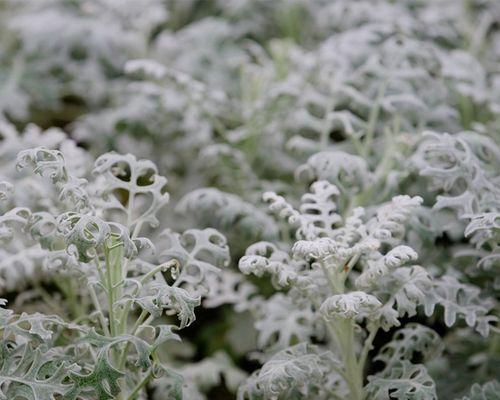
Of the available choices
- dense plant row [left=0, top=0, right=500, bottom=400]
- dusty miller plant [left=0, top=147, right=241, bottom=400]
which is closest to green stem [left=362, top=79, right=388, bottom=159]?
dense plant row [left=0, top=0, right=500, bottom=400]

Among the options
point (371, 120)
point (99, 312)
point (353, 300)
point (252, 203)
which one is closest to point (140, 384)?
point (99, 312)

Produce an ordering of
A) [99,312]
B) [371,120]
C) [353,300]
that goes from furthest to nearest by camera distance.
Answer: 1. [371,120]
2. [99,312]
3. [353,300]

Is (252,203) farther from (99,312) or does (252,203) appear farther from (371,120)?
(99,312)

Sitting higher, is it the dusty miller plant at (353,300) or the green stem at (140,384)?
the dusty miller plant at (353,300)

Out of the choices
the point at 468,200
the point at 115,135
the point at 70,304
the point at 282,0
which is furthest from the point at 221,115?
the point at 468,200

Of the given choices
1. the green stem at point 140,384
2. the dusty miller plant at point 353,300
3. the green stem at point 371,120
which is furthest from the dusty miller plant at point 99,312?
the green stem at point 371,120

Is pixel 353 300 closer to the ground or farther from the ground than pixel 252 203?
farther from the ground

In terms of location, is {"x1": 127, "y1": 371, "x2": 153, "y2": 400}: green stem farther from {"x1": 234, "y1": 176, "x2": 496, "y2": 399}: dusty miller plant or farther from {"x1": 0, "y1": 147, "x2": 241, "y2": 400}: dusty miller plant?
{"x1": 234, "y1": 176, "x2": 496, "y2": 399}: dusty miller plant

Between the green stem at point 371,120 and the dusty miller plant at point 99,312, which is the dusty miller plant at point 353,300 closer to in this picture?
the dusty miller plant at point 99,312

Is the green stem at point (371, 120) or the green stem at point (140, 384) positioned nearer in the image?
the green stem at point (140, 384)
